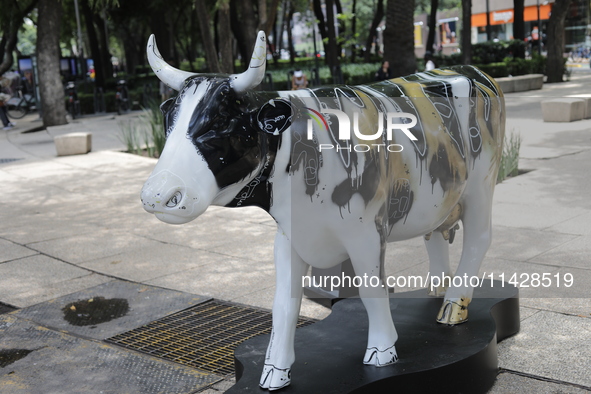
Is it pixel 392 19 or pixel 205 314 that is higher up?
pixel 392 19

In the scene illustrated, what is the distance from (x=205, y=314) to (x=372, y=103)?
2.66 meters

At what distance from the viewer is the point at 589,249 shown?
6.35 metres

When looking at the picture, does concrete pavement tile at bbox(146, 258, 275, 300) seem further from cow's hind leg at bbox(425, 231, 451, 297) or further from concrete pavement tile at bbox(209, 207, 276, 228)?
cow's hind leg at bbox(425, 231, 451, 297)

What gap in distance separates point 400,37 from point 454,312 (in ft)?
51.2

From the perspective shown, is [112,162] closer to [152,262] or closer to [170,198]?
[152,262]

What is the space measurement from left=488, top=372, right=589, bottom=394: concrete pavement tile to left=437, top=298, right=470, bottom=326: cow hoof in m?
0.39

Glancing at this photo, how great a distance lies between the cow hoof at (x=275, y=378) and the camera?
Result: 130 inches

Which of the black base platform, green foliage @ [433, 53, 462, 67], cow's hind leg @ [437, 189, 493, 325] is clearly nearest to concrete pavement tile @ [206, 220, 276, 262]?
the black base platform

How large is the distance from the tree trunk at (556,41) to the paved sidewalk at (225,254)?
14118 mm

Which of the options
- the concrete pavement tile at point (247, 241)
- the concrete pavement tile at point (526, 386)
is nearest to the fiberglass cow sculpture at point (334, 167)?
the concrete pavement tile at point (526, 386)

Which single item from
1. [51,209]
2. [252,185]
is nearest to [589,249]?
[252,185]

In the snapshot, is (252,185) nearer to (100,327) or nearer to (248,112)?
(248,112)

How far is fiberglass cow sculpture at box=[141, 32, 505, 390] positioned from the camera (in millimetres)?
2818

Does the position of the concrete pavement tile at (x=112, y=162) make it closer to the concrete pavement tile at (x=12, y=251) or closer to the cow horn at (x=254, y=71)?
the concrete pavement tile at (x=12, y=251)
